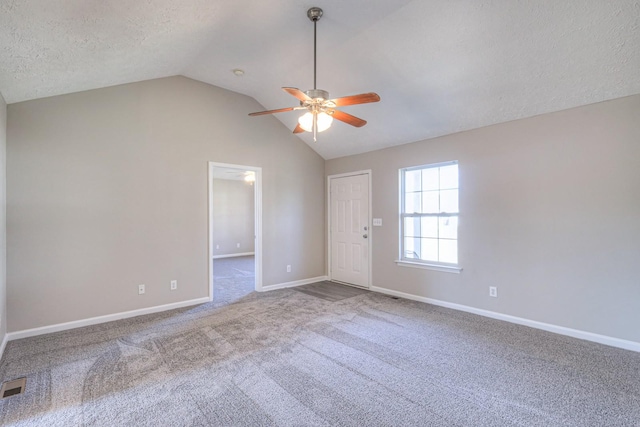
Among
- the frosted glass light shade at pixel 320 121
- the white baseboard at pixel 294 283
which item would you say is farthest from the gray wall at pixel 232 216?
the frosted glass light shade at pixel 320 121

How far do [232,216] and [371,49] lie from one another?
24.7 ft

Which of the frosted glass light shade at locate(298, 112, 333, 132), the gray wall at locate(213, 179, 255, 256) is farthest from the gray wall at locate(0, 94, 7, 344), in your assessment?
the gray wall at locate(213, 179, 255, 256)

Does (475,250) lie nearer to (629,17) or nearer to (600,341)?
(600,341)

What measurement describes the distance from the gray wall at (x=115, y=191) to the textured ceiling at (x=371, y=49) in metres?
0.36

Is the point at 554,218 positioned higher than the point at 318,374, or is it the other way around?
the point at 554,218

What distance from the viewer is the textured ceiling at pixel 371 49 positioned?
2311 mm

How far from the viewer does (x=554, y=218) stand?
3.34 m

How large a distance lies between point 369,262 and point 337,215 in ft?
3.69

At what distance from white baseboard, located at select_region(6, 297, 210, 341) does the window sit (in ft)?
10.8

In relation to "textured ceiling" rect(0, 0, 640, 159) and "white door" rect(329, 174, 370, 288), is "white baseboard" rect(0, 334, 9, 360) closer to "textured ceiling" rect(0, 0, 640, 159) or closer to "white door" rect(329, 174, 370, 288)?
"textured ceiling" rect(0, 0, 640, 159)

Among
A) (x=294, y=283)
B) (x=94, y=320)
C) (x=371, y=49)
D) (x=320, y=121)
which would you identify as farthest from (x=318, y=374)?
(x=371, y=49)

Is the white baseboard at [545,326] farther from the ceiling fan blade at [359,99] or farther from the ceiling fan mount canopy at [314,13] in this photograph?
the ceiling fan mount canopy at [314,13]

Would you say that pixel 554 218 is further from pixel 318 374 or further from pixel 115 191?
pixel 115 191

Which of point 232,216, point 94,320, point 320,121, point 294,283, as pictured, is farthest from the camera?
point 232,216
